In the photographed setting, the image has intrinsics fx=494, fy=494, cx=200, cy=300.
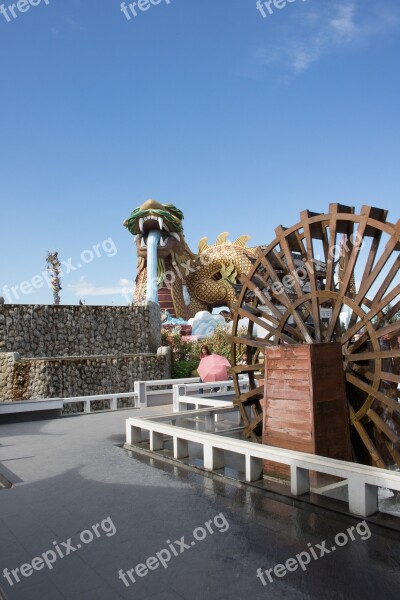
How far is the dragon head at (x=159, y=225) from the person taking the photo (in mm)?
29203

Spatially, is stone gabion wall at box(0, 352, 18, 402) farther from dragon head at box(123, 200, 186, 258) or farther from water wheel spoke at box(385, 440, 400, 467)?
dragon head at box(123, 200, 186, 258)

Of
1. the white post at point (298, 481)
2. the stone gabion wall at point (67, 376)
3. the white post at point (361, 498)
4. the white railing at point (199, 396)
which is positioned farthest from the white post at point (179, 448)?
the stone gabion wall at point (67, 376)

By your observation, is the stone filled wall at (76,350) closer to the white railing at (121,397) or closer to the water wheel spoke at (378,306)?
the white railing at (121,397)

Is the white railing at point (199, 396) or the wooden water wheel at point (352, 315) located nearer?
the wooden water wheel at point (352, 315)

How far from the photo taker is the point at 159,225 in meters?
29.3

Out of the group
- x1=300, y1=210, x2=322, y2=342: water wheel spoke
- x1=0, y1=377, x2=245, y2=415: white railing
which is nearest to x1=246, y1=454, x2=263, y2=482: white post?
x1=300, y1=210, x2=322, y2=342: water wheel spoke

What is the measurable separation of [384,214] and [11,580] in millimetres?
5770

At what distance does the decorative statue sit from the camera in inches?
1164

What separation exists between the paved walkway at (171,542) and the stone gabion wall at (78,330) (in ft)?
39.3

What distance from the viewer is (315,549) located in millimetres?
3770

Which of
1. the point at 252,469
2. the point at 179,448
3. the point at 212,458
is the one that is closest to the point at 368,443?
the point at 252,469

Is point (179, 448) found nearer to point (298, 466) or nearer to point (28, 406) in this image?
point (298, 466)

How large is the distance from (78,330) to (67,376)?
3328mm

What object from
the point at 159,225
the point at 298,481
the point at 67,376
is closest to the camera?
the point at 298,481
